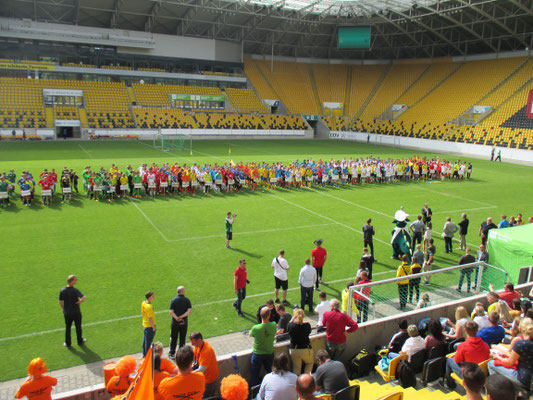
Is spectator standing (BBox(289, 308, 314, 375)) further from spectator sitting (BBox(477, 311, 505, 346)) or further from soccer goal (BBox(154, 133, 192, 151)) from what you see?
soccer goal (BBox(154, 133, 192, 151))

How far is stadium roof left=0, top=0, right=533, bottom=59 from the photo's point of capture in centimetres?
4784

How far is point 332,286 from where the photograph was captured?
1181 cm

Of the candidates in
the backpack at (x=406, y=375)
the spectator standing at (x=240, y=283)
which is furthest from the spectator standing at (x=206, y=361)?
the spectator standing at (x=240, y=283)

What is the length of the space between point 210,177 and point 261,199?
127 inches

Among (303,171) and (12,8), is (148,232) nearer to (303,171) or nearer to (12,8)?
(303,171)

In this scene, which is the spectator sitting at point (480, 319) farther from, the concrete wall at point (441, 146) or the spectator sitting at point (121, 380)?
the concrete wall at point (441, 146)

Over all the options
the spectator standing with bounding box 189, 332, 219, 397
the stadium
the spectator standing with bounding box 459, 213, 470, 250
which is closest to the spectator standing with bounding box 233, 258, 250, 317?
the stadium

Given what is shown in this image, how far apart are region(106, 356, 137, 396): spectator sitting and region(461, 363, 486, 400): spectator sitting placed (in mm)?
3967

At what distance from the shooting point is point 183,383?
189 inches

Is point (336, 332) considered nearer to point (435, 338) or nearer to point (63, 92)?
point (435, 338)

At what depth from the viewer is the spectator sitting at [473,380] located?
13.8ft

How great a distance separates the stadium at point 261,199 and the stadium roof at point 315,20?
1.32 feet

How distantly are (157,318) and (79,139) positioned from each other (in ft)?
136

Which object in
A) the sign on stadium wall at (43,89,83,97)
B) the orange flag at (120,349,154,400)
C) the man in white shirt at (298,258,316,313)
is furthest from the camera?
the sign on stadium wall at (43,89,83,97)
